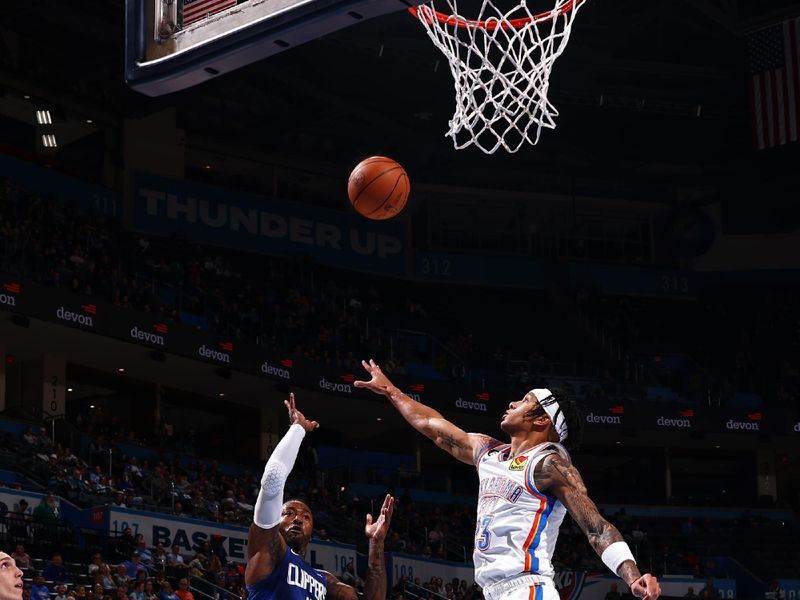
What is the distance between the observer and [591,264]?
37.6m

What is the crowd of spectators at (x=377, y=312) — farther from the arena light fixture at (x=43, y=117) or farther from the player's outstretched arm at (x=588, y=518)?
the player's outstretched arm at (x=588, y=518)

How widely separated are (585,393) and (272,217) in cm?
939

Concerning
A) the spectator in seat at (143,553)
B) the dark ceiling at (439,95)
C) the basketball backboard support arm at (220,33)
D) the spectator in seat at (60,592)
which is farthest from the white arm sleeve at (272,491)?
the dark ceiling at (439,95)

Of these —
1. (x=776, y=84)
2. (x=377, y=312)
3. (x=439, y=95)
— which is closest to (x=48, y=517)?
(x=377, y=312)

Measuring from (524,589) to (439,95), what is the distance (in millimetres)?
26241

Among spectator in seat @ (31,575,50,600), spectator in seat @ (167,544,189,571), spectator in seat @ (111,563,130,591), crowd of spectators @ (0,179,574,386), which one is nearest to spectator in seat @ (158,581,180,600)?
spectator in seat @ (111,563,130,591)

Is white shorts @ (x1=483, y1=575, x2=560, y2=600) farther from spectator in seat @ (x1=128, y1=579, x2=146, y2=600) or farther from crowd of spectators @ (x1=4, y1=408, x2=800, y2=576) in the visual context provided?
crowd of spectators @ (x1=4, y1=408, x2=800, y2=576)

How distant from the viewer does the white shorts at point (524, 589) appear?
20.1ft

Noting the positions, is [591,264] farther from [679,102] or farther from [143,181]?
[143,181]

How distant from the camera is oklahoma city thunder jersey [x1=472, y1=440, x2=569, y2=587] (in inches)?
246

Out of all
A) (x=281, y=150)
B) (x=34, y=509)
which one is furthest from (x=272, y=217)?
(x=34, y=509)

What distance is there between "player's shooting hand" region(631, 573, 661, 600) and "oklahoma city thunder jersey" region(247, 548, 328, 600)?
1.72 m

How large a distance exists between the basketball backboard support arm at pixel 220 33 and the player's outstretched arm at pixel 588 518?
8.25 feet

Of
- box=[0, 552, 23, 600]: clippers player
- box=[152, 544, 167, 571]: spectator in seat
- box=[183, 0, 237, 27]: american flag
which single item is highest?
box=[183, 0, 237, 27]: american flag
